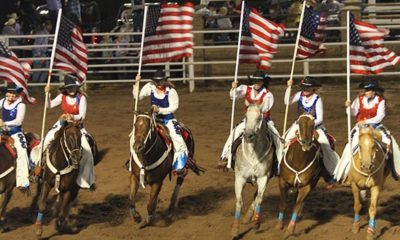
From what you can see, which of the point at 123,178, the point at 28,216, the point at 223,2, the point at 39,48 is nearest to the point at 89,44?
the point at 39,48

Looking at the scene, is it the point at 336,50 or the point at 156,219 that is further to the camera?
the point at 336,50

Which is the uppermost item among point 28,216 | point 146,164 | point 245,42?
point 245,42

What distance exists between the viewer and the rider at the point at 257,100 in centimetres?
1769

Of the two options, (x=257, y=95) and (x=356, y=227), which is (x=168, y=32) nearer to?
(x=257, y=95)

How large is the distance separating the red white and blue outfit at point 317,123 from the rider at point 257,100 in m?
0.25

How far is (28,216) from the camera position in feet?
63.2

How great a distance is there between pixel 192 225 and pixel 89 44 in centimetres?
1281

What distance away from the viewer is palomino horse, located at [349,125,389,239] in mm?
16359

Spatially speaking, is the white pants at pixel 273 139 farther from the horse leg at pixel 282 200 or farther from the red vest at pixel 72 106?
the red vest at pixel 72 106

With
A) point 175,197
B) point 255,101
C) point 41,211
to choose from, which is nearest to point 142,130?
point 41,211

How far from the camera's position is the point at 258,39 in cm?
1886

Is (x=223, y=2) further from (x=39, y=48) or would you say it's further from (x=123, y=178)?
(x=123, y=178)

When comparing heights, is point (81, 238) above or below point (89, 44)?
below

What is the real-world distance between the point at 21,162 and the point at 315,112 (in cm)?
481
